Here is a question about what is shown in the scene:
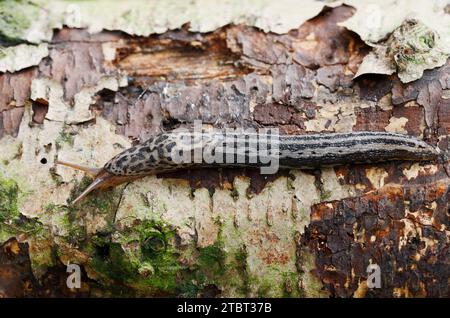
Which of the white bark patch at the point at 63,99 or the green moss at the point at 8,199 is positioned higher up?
the white bark patch at the point at 63,99

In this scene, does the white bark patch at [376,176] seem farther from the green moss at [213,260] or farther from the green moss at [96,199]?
the green moss at [96,199]

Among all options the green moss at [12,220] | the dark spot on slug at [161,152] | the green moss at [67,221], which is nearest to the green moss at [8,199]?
the green moss at [12,220]

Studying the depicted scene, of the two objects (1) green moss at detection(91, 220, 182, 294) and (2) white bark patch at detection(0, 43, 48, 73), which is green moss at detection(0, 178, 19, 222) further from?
(2) white bark patch at detection(0, 43, 48, 73)

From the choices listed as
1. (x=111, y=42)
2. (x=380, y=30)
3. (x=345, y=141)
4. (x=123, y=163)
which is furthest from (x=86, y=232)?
(x=380, y=30)

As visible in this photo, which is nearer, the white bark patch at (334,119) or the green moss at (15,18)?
the white bark patch at (334,119)

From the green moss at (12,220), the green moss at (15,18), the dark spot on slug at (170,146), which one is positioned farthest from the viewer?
the green moss at (15,18)

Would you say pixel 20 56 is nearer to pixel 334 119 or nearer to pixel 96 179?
pixel 96 179
